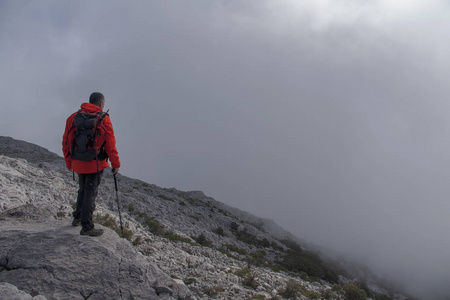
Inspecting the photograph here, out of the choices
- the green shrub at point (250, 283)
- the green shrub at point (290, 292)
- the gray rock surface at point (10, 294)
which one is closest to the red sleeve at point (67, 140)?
the gray rock surface at point (10, 294)

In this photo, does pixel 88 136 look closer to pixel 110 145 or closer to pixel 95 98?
pixel 110 145

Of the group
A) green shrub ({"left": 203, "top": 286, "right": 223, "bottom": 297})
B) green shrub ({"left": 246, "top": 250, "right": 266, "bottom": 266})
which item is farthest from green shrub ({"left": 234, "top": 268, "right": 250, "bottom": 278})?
green shrub ({"left": 246, "top": 250, "right": 266, "bottom": 266})

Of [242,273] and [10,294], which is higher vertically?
[10,294]

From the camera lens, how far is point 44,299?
165 inches

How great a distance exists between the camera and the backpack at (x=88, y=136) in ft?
18.8

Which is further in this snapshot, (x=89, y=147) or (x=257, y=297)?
(x=257, y=297)

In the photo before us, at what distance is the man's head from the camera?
632cm

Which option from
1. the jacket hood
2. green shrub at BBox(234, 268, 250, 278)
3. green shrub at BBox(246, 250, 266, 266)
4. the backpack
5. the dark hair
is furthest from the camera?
green shrub at BBox(246, 250, 266, 266)

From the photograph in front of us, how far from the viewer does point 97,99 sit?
636 cm

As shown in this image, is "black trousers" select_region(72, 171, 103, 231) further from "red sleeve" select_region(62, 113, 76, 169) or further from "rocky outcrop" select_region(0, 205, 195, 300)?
"red sleeve" select_region(62, 113, 76, 169)

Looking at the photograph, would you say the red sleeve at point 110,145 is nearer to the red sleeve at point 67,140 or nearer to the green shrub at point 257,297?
the red sleeve at point 67,140

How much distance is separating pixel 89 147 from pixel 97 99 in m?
1.30

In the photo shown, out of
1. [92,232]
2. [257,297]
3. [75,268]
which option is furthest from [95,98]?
[257,297]

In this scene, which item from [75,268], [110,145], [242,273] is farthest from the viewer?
[242,273]
